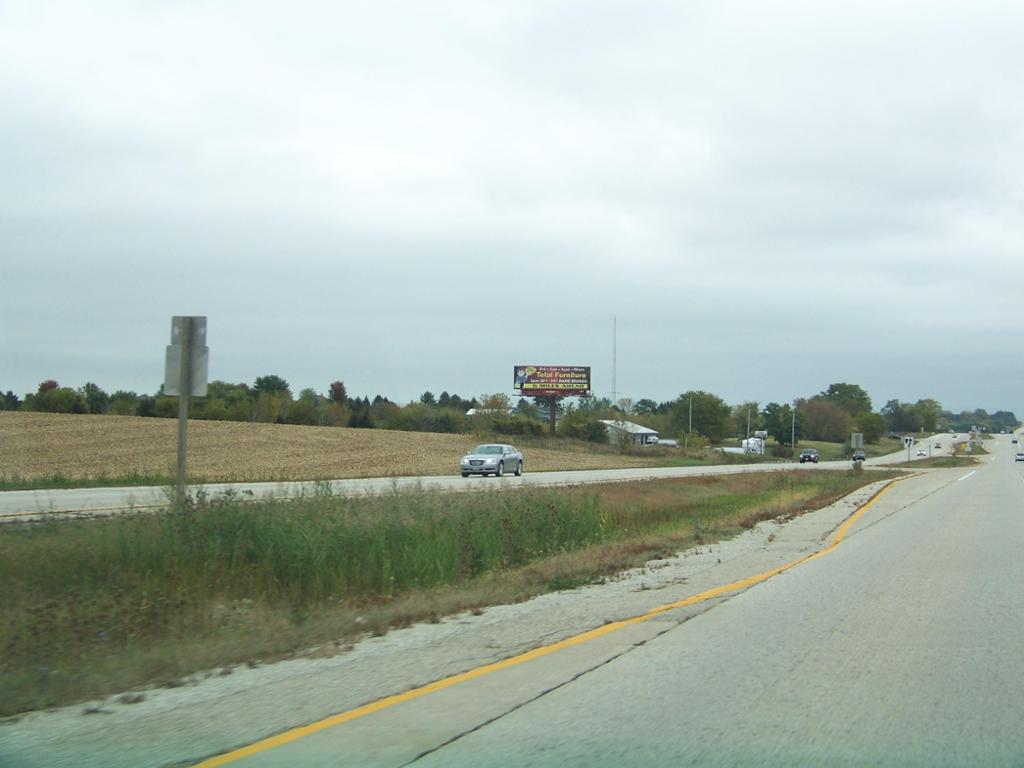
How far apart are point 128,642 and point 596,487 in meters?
30.7

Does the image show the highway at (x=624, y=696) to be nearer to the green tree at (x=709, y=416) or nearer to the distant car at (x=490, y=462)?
the distant car at (x=490, y=462)

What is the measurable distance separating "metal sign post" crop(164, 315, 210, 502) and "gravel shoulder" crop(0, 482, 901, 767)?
5.90m

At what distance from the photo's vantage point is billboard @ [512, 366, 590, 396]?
116438mm

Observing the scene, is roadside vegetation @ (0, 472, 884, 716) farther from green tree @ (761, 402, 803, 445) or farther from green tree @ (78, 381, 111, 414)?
green tree @ (761, 402, 803, 445)

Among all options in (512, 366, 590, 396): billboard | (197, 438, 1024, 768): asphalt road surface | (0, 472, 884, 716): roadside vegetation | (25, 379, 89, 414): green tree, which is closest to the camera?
(197, 438, 1024, 768): asphalt road surface

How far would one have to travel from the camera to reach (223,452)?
57.4m

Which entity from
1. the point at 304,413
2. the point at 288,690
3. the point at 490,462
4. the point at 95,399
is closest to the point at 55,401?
the point at 95,399

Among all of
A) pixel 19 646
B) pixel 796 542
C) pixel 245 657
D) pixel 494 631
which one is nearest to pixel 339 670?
pixel 245 657

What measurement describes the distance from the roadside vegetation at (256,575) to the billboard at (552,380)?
92.8m

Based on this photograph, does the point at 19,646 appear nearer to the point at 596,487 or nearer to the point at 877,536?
the point at 877,536

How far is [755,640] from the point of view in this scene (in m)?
9.88

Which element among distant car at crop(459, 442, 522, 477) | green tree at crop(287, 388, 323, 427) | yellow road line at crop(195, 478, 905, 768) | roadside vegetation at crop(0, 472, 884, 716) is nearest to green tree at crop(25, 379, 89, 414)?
green tree at crop(287, 388, 323, 427)

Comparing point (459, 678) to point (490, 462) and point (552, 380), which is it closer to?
point (490, 462)

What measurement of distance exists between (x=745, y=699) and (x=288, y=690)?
3.64m
